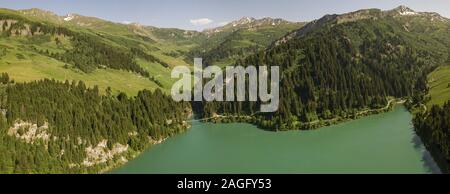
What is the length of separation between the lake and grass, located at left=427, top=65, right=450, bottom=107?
10035 millimetres

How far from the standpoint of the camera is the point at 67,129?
127 metres

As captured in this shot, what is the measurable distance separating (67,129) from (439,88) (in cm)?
12642

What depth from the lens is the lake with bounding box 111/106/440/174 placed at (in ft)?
332

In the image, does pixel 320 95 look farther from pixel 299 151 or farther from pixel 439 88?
pixel 299 151

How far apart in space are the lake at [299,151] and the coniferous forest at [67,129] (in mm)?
7413

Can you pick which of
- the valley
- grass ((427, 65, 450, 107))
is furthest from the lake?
grass ((427, 65, 450, 107))

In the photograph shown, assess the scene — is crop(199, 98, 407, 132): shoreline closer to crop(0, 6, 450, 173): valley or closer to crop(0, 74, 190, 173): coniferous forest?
crop(0, 6, 450, 173): valley

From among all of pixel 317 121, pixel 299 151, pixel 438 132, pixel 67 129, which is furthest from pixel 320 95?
pixel 67 129

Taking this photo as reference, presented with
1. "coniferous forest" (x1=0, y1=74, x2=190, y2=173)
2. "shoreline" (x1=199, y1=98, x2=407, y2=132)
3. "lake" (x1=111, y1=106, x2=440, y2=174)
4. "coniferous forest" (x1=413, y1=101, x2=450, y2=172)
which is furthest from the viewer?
"shoreline" (x1=199, y1=98, x2=407, y2=132)

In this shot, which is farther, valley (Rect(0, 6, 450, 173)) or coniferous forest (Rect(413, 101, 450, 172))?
valley (Rect(0, 6, 450, 173))

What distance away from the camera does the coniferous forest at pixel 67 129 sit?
113m

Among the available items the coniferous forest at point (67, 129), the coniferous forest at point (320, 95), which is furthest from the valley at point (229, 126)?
the coniferous forest at point (320, 95)

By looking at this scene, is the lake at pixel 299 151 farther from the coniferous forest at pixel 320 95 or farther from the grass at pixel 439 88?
the grass at pixel 439 88

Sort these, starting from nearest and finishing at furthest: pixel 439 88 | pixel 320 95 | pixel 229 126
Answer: pixel 439 88 < pixel 229 126 < pixel 320 95
